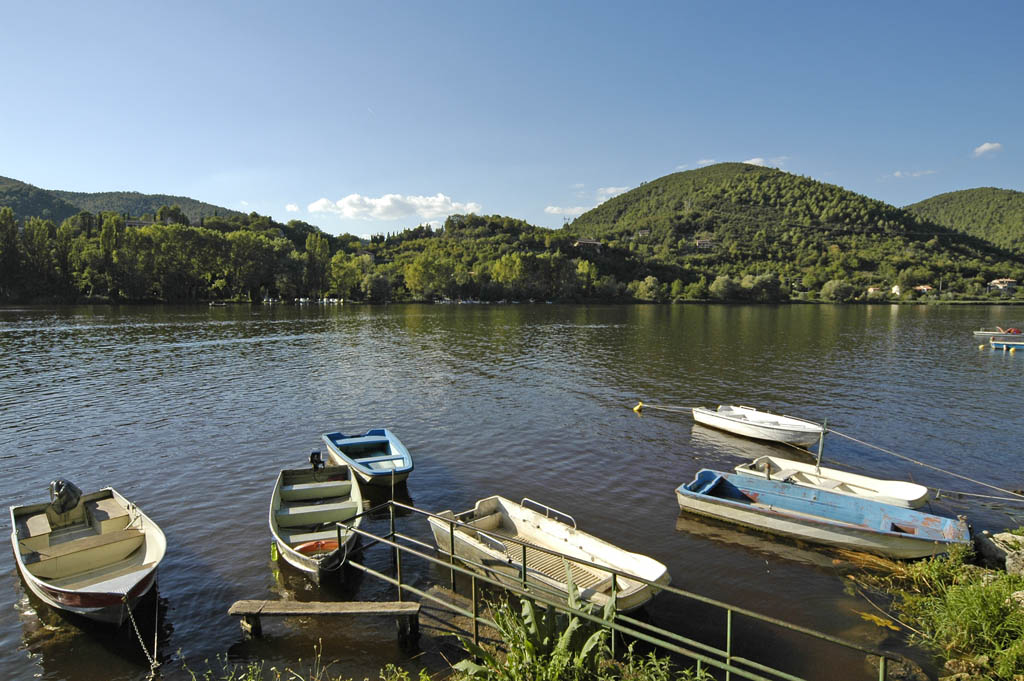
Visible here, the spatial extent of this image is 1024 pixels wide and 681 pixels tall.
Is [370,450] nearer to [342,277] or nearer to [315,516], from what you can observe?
[315,516]

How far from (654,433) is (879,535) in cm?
1520

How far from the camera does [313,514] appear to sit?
16469 millimetres

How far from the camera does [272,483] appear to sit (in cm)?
2206

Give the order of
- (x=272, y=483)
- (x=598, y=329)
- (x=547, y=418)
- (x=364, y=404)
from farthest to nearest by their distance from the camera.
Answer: (x=598, y=329)
(x=364, y=404)
(x=547, y=418)
(x=272, y=483)

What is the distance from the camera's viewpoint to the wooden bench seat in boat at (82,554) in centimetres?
1273

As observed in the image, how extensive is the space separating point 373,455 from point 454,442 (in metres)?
5.54

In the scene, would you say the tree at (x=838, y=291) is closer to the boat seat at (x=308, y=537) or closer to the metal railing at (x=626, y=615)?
the metal railing at (x=626, y=615)

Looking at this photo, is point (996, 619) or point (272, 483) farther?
point (272, 483)

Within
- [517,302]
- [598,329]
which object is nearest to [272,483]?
[598,329]

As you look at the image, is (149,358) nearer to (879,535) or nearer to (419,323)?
(419,323)

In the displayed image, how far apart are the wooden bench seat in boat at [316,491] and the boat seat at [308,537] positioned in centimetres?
239

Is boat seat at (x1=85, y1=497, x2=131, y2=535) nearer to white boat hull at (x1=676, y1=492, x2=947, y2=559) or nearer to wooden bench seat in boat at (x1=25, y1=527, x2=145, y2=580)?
wooden bench seat in boat at (x1=25, y1=527, x2=145, y2=580)

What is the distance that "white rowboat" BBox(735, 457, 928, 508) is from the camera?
711 inches

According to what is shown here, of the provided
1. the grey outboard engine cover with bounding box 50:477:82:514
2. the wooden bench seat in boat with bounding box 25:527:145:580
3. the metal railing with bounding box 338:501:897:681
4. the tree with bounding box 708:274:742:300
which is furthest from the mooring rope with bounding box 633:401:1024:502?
the tree with bounding box 708:274:742:300
